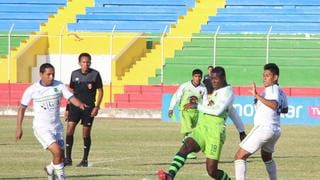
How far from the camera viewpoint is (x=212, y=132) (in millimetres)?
14016

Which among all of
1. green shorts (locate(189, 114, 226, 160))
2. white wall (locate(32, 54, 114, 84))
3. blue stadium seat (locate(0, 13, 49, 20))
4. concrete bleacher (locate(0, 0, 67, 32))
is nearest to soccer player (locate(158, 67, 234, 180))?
green shorts (locate(189, 114, 226, 160))

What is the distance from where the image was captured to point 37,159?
20266 millimetres

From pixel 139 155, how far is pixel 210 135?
7.70 metres

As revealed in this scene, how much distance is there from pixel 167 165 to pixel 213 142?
513 centimetres

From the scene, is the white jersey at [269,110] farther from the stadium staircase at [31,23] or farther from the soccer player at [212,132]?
the stadium staircase at [31,23]

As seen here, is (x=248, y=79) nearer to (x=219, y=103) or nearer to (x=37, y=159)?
(x=37, y=159)

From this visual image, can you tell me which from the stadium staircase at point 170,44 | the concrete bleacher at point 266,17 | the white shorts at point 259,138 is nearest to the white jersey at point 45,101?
the white shorts at point 259,138

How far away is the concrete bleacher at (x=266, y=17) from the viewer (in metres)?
46.3

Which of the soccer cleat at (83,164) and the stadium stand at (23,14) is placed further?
the stadium stand at (23,14)

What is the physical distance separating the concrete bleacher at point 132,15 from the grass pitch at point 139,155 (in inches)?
652

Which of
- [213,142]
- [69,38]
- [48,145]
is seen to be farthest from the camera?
[69,38]

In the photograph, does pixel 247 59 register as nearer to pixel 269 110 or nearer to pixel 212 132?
pixel 269 110

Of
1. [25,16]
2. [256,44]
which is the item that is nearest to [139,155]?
[256,44]

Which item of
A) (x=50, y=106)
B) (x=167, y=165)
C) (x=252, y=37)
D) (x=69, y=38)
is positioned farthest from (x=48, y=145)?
(x=69, y=38)
